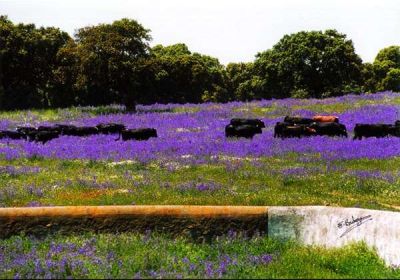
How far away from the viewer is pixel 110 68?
47.4 meters

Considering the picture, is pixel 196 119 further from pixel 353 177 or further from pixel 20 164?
pixel 353 177

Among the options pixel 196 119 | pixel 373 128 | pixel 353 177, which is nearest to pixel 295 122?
pixel 373 128

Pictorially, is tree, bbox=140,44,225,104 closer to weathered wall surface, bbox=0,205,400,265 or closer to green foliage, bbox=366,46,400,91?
green foliage, bbox=366,46,400,91

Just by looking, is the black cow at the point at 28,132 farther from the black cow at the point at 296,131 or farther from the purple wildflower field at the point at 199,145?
the black cow at the point at 296,131

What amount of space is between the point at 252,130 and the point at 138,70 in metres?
22.7

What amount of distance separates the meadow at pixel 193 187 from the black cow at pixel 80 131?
1737mm

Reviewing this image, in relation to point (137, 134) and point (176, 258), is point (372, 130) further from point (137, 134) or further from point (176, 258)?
point (176, 258)

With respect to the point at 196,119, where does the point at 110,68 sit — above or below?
above

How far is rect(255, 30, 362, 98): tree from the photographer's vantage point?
75.6m

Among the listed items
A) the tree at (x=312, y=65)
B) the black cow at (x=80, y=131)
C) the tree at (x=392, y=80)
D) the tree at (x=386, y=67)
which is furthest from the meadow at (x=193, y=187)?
the tree at (x=386, y=67)

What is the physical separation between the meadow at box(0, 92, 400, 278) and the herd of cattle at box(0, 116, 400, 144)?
96 cm

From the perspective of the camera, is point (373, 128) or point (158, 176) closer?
point (158, 176)

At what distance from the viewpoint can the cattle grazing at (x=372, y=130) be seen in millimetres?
26328

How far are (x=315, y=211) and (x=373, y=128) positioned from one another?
17.0 m
